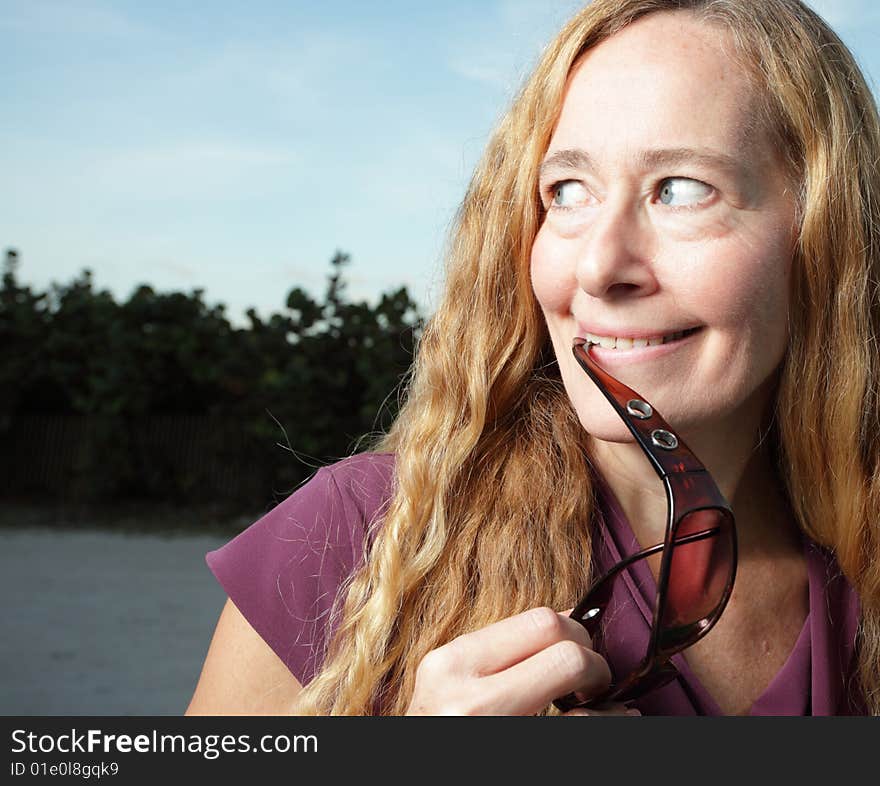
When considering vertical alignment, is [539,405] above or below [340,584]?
above

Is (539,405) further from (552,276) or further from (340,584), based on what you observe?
(340,584)

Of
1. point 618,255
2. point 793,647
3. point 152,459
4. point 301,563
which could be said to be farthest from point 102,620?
point 618,255

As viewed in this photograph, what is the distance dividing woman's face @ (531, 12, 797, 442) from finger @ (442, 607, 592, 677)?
0.48m

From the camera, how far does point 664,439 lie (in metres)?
1.65

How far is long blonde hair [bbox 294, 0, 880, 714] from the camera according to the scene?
6.40 ft

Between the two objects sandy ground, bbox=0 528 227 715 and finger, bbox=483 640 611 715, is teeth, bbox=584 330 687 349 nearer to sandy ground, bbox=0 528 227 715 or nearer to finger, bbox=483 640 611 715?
finger, bbox=483 640 611 715

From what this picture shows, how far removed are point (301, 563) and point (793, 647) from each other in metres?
0.96

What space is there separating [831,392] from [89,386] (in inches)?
471

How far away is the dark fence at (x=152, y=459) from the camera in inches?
492

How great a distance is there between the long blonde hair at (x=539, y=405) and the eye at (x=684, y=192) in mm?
219

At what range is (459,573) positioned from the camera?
198 cm

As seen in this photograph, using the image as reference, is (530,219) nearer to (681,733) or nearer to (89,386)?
(681,733)

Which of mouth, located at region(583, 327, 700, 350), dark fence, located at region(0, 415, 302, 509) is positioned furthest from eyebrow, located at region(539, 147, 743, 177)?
dark fence, located at region(0, 415, 302, 509)

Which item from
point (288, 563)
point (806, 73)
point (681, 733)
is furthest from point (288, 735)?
point (806, 73)
